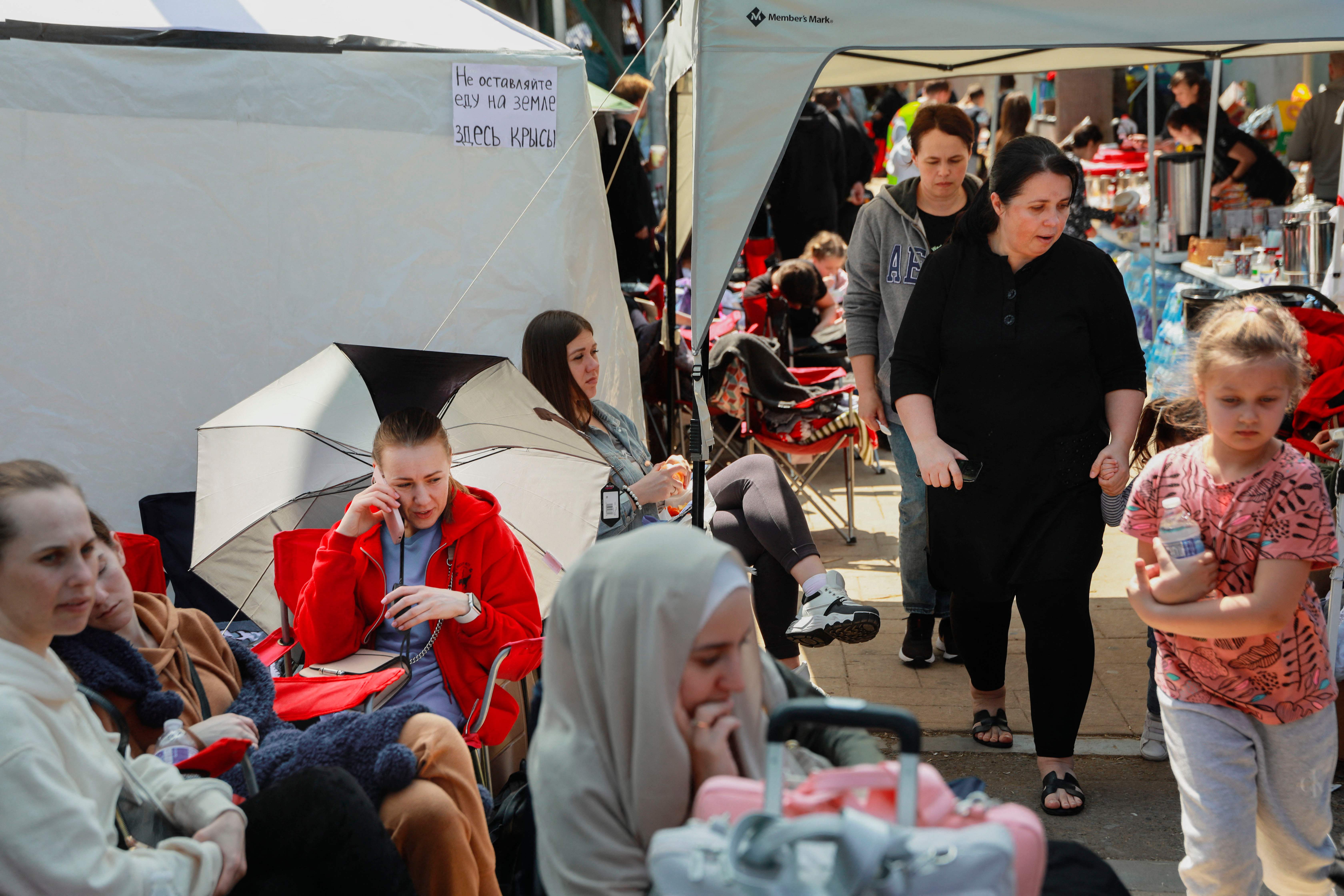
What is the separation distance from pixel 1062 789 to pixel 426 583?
71.8 inches

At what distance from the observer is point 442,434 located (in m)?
2.85

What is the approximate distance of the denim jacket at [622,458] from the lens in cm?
349

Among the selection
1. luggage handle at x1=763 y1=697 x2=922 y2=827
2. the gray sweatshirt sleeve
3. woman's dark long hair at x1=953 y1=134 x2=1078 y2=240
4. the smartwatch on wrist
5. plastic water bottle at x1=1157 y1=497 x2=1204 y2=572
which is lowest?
the smartwatch on wrist

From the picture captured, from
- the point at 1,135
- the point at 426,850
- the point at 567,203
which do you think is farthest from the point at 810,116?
the point at 426,850

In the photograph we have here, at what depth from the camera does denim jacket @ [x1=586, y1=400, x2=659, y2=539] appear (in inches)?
137

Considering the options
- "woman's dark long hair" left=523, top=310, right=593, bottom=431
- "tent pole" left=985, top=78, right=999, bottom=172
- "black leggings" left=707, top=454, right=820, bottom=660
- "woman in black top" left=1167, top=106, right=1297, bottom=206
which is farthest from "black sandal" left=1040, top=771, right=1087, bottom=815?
"tent pole" left=985, top=78, right=999, bottom=172

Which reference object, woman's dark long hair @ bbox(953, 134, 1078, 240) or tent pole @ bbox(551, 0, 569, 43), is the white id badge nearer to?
woman's dark long hair @ bbox(953, 134, 1078, 240)

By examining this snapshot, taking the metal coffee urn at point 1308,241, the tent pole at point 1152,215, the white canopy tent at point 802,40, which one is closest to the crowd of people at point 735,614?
the white canopy tent at point 802,40

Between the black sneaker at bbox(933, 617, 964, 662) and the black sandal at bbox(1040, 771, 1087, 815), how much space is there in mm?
990

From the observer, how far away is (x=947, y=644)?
4219 millimetres

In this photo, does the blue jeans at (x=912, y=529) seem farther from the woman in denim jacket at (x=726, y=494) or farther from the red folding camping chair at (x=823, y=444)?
the red folding camping chair at (x=823, y=444)

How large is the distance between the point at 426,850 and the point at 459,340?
2409mm

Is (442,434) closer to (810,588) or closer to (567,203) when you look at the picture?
(810,588)

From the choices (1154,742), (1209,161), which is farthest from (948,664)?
(1209,161)
